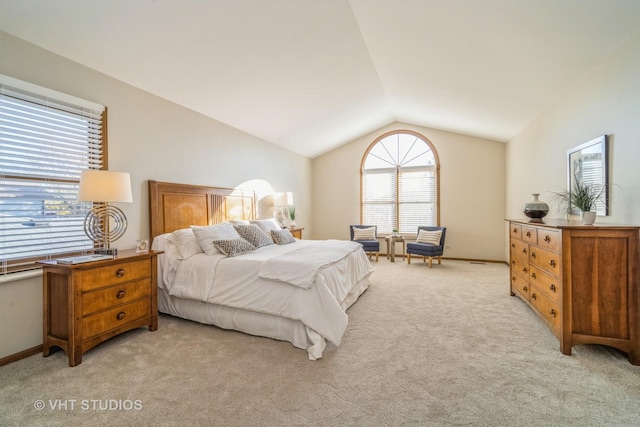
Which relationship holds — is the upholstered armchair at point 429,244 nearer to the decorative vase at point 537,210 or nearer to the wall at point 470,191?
the wall at point 470,191

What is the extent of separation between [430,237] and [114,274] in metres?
5.37

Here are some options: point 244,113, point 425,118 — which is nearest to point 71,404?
point 244,113

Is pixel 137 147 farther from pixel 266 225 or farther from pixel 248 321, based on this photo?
pixel 248 321

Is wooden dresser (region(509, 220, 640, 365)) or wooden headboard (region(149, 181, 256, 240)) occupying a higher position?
wooden headboard (region(149, 181, 256, 240))

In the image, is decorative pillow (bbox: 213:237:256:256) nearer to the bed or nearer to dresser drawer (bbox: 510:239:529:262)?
the bed

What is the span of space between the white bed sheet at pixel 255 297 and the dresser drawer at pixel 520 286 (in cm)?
198

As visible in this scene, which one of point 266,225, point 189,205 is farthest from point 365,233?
point 189,205

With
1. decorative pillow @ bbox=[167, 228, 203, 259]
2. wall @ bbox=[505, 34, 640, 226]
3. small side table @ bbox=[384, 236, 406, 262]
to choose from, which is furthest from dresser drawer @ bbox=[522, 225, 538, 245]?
decorative pillow @ bbox=[167, 228, 203, 259]

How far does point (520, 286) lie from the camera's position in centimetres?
362

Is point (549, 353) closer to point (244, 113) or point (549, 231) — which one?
point (549, 231)

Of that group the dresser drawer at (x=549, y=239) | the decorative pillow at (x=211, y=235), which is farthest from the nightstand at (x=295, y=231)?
the dresser drawer at (x=549, y=239)

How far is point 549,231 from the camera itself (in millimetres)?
2713

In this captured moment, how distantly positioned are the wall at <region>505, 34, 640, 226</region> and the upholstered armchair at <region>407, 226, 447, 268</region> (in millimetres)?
1874

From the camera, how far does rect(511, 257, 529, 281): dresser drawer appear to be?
339 centimetres
